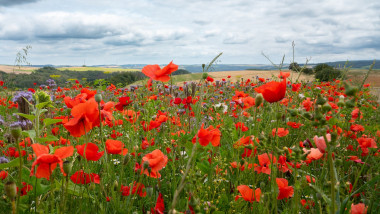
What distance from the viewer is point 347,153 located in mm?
3129

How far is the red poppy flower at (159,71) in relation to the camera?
1.59 metres

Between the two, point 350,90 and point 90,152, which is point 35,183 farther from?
point 350,90

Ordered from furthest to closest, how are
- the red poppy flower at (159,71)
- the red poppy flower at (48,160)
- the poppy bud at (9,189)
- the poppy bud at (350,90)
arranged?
the red poppy flower at (159,71), the red poppy flower at (48,160), the poppy bud at (9,189), the poppy bud at (350,90)

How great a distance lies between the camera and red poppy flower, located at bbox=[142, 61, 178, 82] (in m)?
1.59

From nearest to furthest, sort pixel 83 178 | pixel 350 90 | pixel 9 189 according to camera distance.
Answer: pixel 350 90 < pixel 9 189 < pixel 83 178

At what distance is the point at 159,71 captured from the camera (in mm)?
1580

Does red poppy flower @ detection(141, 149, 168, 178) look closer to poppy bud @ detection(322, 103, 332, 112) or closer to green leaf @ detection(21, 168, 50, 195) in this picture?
green leaf @ detection(21, 168, 50, 195)

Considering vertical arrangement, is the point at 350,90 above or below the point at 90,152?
above

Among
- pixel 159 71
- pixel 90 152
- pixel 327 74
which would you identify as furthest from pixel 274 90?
A: pixel 327 74

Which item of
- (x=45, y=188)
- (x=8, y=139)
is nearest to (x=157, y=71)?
(x=45, y=188)

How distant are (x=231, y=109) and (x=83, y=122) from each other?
4.19 meters

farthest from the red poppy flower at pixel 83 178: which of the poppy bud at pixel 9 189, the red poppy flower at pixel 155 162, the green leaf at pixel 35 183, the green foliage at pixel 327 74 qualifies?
the green foliage at pixel 327 74

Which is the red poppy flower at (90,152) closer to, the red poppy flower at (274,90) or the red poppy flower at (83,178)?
the red poppy flower at (83,178)

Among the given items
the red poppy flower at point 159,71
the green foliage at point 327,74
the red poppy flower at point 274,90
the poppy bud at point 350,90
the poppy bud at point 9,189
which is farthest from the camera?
the green foliage at point 327,74
